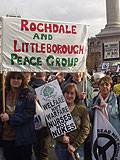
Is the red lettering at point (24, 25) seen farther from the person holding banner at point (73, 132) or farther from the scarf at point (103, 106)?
the scarf at point (103, 106)

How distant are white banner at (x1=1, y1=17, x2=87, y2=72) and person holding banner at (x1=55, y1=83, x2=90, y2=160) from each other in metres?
0.61

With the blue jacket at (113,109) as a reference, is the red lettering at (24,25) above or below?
above

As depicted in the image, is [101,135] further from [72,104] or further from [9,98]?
[9,98]

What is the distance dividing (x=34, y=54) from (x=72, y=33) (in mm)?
687

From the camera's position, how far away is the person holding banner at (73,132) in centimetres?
566

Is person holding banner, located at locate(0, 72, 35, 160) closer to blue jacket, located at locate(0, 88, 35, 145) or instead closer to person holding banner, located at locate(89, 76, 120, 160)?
blue jacket, located at locate(0, 88, 35, 145)

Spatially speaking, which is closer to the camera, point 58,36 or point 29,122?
point 29,122

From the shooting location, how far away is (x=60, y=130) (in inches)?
224

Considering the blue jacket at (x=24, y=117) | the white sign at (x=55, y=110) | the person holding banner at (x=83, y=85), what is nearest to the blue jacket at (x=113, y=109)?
the person holding banner at (x=83, y=85)

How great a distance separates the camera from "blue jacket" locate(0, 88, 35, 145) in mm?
5457

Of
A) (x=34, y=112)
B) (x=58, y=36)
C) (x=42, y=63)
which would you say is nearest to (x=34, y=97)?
(x=34, y=112)

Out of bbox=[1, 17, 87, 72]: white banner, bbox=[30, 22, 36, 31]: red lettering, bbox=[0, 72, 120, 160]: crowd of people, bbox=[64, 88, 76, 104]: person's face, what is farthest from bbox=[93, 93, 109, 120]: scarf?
bbox=[30, 22, 36, 31]: red lettering

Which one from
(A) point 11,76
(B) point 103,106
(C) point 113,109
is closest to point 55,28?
(A) point 11,76

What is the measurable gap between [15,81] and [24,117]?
467mm
